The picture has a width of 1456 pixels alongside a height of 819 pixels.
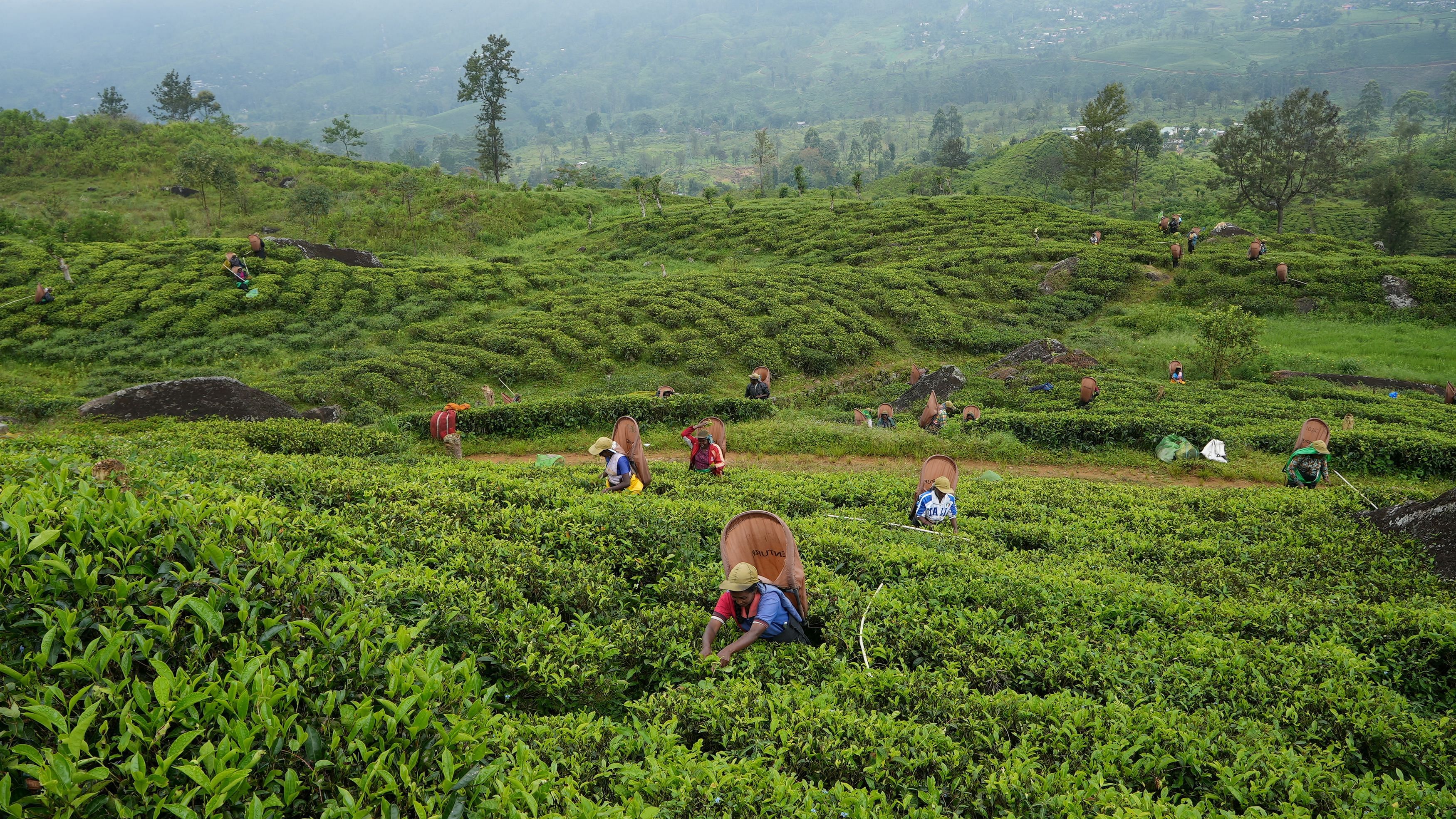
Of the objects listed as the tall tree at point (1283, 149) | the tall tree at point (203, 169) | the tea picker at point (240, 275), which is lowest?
the tea picker at point (240, 275)

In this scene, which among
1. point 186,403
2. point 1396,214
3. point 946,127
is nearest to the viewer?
point 186,403

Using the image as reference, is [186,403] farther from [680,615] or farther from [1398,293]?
[1398,293]

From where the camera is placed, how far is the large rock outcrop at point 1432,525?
22.8 feet

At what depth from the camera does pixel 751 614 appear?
16.6ft

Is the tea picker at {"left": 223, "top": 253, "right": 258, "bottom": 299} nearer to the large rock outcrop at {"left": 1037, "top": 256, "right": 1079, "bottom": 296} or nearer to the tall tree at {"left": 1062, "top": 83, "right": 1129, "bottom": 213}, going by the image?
the large rock outcrop at {"left": 1037, "top": 256, "right": 1079, "bottom": 296}

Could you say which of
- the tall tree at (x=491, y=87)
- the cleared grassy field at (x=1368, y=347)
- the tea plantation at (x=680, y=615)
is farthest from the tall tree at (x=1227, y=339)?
the tall tree at (x=491, y=87)

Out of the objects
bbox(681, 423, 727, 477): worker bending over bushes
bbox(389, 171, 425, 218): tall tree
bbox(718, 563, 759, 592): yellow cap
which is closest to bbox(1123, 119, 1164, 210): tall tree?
bbox(389, 171, 425, 218): tall tree

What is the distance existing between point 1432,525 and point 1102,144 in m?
41.9

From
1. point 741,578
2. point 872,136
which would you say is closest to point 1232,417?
point 741,578

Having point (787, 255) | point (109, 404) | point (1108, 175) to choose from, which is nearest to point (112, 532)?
point (109, 404)

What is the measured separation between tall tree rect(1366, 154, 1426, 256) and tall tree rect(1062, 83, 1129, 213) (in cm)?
1449

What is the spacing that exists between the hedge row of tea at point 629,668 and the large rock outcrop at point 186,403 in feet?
20.4

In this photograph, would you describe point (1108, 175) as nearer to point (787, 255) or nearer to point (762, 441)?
point (787, 255)

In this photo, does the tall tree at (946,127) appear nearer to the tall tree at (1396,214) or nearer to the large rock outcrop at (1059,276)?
the tall tree at (1396,214)
